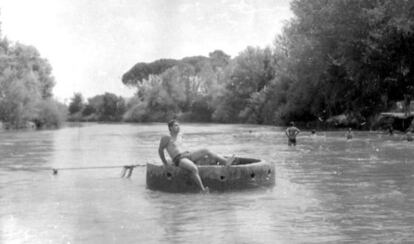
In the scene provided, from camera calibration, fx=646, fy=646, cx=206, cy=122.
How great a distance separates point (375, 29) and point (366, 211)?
113 ft

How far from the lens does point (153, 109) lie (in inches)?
4909

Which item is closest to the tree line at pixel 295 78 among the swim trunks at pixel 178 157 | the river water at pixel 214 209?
the river water at pixel 214 209

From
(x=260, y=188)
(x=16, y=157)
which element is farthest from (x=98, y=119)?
(x=260, y=188)

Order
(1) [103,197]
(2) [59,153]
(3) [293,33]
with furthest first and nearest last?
(3) [293,33]
(2) [59,153]
(1) [103,197]

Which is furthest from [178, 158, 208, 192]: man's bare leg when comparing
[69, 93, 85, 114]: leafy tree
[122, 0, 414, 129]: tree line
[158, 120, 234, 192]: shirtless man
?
[69, 93, 85, 114]: leafy tree

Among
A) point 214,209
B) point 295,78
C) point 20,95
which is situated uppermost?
point 295,78

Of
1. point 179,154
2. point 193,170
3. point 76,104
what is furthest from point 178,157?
point 76,104

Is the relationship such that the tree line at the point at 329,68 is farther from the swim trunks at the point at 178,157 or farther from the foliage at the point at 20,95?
the swim trunks at the point at 178,157

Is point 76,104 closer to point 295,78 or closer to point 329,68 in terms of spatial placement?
point 295,78

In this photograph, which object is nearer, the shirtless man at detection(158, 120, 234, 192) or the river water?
the river water

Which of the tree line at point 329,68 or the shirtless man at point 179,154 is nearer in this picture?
the shirtless man at point 179,154

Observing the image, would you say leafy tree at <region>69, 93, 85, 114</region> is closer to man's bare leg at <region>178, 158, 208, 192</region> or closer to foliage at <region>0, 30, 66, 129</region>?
foliage at <region>0, 30, 66, 129</region>

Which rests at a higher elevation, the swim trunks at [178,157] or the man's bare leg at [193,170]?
the swim trunks at [178,157]

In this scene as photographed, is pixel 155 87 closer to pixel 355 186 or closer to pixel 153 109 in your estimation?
pixel 153 109
